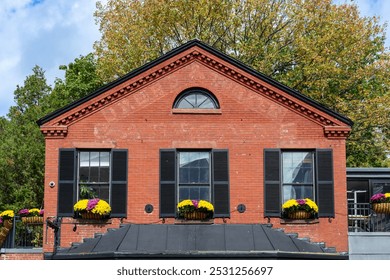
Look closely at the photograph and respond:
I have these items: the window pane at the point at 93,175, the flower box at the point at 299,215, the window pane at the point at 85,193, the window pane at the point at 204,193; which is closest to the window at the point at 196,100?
the window pane at the point at 204,193

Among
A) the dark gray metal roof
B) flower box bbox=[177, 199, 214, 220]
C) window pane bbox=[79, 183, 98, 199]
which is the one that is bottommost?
the dark gray metal roof

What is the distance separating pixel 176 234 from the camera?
923 inches

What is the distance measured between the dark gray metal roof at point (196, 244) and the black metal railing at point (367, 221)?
104 inches

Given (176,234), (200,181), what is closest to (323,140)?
(200,181)

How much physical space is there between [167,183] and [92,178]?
97.9 inches

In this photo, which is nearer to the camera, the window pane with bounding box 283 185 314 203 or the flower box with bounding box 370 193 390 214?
the window pane with bounding box 283 185 314 203

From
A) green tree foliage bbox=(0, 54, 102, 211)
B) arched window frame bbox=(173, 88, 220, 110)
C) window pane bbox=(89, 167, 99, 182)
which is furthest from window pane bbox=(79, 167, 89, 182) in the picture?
green tree foliage bbox=(0, 54, 102, 211)

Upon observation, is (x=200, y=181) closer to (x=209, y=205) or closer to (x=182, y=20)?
(x=209, y=205)

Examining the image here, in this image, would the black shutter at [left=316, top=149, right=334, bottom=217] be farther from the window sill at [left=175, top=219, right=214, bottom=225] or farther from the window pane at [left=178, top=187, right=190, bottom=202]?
the window pane at [left=178, top=187, right=190, bottom=202]

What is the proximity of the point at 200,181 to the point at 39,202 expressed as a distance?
70.7 feet

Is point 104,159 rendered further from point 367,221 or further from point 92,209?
point 367,221

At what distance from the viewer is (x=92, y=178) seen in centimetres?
2486

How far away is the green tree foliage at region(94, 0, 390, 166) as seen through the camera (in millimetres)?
39625

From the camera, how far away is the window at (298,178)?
24625 mm
